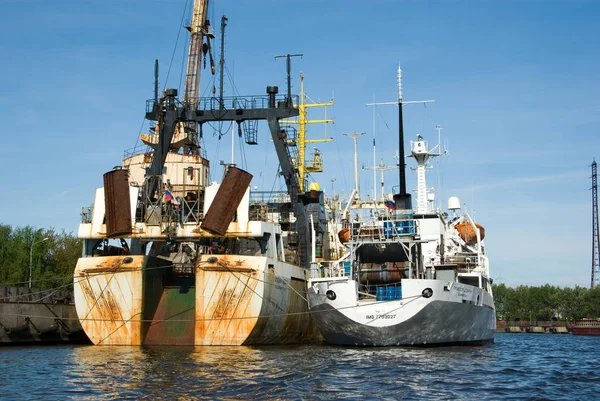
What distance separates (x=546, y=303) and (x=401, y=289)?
3591 inches

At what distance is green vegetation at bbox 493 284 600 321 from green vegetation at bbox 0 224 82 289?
71.7 metres

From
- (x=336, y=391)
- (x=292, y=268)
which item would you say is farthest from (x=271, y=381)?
(x=292, y=268)

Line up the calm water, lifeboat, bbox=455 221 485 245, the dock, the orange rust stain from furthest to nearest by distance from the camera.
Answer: the dock
lifeboat, bbox=455 221 485 245
the orange rust stain
the calm water

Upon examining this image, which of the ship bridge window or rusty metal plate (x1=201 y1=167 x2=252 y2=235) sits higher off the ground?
rusty metal plate (x1=201 y1=167 x2=252 y2=235)

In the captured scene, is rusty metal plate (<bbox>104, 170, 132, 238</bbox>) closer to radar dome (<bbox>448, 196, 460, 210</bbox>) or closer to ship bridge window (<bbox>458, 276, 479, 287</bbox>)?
ship bridge window (<bbox>458, 276, 479, 287</bbox>)

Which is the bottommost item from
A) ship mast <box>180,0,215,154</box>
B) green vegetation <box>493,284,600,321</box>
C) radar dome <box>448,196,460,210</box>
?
green vegetation <box>493,284,600,321</box>

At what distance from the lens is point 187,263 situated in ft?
121

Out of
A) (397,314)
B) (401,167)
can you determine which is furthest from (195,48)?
(397,314)

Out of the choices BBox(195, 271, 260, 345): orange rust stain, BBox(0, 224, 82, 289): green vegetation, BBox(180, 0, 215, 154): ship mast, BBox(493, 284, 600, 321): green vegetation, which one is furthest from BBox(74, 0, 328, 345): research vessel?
BBox(493, 284, 600, 321): green vegetation

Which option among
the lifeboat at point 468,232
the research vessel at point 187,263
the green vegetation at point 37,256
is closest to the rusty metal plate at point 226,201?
the research vessel at point 187,263

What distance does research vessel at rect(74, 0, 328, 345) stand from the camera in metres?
32.2

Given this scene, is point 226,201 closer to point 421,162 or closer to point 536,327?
point 421,162

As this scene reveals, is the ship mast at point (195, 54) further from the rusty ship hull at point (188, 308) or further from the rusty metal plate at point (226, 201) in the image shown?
the rusty ship hull at point (188, 308)

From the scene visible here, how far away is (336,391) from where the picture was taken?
19453mm
